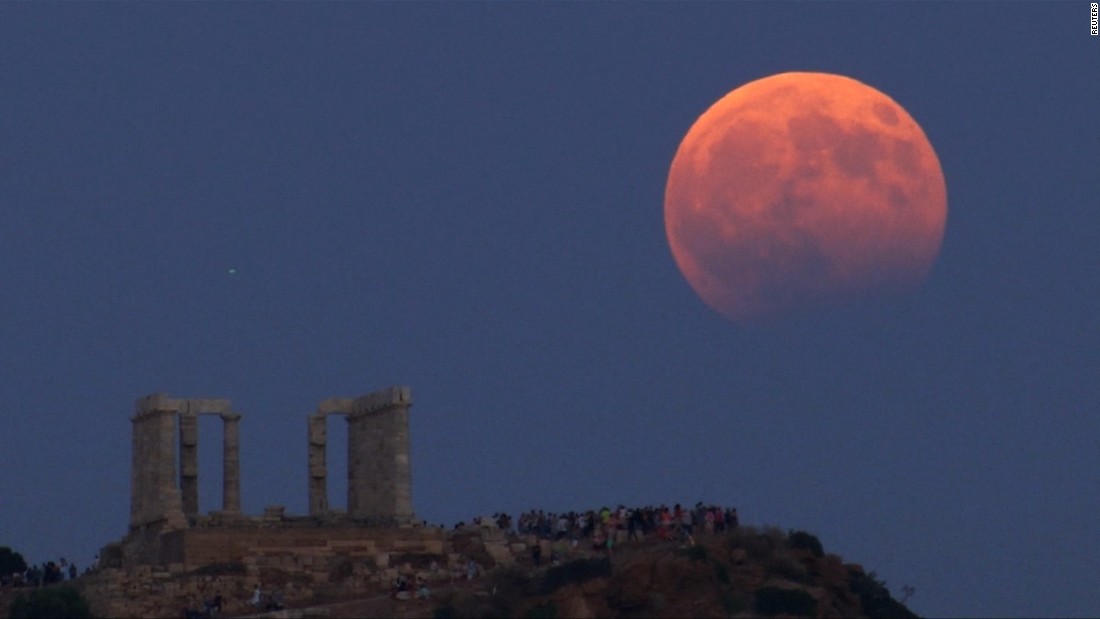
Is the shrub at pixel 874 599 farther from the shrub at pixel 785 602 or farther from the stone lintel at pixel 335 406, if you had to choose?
the stone lintel at pixel 335 406

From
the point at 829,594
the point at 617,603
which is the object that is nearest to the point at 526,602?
the point at 617,603

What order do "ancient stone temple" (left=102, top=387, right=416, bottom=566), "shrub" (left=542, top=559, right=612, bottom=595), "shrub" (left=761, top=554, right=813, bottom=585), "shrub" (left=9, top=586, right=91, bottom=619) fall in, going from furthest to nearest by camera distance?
"ancient stone temple" (left=102, top=387, right=416, bottom=566) < "shrub" (left=9, top=586, right=91, bottom=619) < "shrub" (left=761, top=554, right=813, bottom=585) < "shrub" (left=542, top=559, right=612, bottom=595)

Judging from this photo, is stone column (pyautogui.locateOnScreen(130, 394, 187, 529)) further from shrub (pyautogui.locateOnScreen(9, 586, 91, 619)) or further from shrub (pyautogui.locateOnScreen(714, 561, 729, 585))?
shrub (pyautogui.locateOnScreen(714, 561, 729, 585))

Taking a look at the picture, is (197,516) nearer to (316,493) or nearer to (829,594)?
(316,493)

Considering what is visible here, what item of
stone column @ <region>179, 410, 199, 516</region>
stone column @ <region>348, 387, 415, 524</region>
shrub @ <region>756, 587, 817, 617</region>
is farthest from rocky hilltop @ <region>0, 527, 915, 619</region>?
stone column @ <region>179, 410, 199, 516</region>

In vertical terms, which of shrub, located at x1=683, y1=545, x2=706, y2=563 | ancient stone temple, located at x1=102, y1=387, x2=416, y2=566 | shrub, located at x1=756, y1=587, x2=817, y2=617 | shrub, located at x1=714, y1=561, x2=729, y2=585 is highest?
ancient stone temple, located at x1=102, y1=387, x2=416, y2=566

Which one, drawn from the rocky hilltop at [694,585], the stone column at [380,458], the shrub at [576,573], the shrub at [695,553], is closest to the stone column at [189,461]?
the stone column at [380,458]
